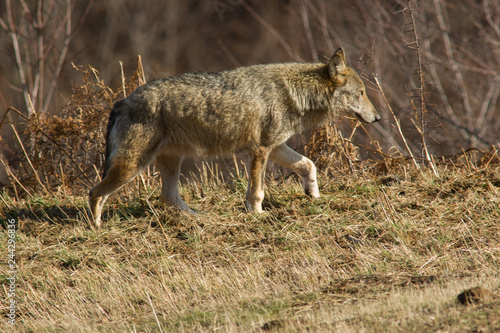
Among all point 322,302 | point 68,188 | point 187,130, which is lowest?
point 68,188

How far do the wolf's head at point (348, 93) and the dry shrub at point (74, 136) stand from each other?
294 cm

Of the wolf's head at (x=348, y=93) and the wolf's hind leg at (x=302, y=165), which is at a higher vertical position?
the wolf's head at (x=348, y=93)

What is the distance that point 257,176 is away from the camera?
7.39 metres

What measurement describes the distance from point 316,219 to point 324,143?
2.08 m

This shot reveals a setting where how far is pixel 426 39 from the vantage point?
16.6m

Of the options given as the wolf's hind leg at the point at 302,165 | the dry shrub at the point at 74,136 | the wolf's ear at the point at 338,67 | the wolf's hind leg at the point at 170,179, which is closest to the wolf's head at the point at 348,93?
the wolf's ear at the point at 338,67

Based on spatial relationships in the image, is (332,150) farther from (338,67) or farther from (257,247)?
(257,247)

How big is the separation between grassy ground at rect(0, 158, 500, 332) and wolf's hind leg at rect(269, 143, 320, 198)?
6.9 inches

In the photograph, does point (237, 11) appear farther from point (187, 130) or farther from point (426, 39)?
point (187, 130)

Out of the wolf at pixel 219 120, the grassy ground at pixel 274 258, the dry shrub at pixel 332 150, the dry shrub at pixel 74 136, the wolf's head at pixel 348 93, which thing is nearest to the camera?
the grassy ground at pixel 274 258

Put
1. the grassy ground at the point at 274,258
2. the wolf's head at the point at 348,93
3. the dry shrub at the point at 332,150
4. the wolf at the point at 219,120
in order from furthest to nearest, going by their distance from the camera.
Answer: the dry shrub at the point at 332,150, the wolf's head at the point at 348,93, the wolf at the point at 219,120, the grassy ground at the point at 274,258

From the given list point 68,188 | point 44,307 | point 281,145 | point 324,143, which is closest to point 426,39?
point 324,143

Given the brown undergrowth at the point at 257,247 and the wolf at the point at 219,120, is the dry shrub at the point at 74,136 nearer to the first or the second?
the brown undergrowth at the point at 257,247

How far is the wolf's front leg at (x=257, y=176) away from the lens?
24.2 feet
